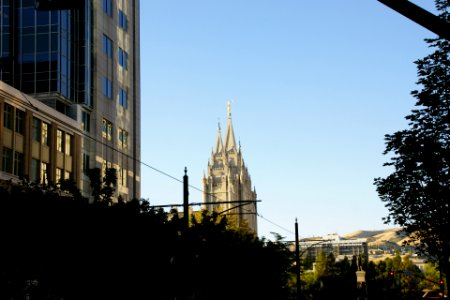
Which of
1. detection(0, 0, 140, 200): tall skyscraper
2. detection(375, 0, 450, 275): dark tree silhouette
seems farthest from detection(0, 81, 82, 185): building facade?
detection(375, 0, 450, 275): dark tree silhouette

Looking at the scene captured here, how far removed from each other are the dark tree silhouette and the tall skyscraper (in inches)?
1163

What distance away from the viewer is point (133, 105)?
76.1m

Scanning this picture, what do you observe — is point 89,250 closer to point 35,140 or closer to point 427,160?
point 427,160

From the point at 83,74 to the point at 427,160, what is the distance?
42731mm

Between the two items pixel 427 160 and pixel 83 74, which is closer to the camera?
pixel 427 160

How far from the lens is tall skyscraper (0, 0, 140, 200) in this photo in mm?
59875

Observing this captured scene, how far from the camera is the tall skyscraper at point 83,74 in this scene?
5988cm

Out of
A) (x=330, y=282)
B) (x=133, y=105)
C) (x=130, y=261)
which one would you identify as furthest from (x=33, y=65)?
(x=330, y=282)

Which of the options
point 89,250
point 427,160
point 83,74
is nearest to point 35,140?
point 83,74

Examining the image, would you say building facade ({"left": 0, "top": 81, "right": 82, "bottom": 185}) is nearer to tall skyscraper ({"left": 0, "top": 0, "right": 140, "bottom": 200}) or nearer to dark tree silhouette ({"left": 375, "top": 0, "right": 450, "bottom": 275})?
tall skyscraper ({"left": 0, "top": 0, "right": 140, "bottom": 200})

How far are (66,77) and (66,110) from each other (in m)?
2.79

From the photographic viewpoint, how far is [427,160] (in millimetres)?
26438

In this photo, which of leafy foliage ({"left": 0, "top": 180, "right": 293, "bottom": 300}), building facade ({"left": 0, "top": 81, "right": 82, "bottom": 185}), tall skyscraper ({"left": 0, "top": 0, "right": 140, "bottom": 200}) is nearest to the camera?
leafy foliage ({"left": 0, "top": 180, "right": 293, "bottom": 300})

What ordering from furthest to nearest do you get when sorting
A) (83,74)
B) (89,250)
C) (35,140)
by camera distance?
(83,74) → (35,140) → (89,250)
